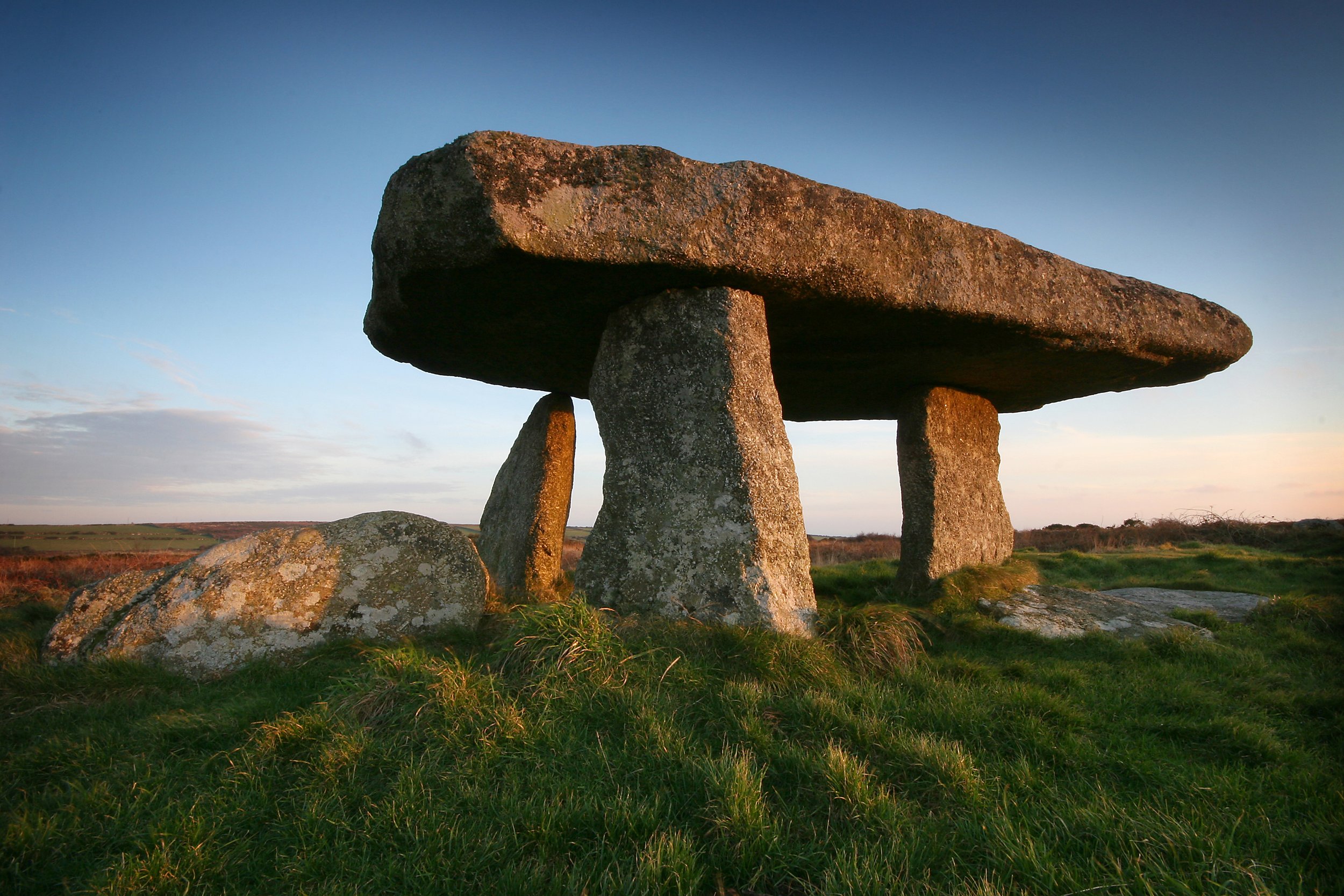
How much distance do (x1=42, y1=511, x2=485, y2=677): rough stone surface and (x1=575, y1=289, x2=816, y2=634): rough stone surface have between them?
3.77ft

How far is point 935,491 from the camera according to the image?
8266 millimetres

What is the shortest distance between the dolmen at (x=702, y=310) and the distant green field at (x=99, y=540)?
32.1 feet

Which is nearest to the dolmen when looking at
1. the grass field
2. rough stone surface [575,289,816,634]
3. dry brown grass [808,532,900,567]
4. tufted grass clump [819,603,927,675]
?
rough stone surface [575,289,816,634]

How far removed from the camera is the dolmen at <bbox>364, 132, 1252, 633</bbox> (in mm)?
4902

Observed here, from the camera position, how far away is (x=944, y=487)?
8367mm

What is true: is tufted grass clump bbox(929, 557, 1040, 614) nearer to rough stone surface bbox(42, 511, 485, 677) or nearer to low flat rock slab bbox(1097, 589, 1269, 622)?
low flat rock slab bbox(1097, 589, 1269, 622)

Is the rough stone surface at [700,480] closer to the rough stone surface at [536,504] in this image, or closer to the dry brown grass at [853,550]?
the rough stone surface at [536,504]

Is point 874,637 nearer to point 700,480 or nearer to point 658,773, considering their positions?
point 700,480

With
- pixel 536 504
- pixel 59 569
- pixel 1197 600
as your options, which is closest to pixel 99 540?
pixel 59 569

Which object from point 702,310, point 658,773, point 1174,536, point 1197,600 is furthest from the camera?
point 1174,536

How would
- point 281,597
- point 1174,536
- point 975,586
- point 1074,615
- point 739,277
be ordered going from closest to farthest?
point 281,597 → point 739,277 → point 1074,615 → point 975,586 → point 1174,536

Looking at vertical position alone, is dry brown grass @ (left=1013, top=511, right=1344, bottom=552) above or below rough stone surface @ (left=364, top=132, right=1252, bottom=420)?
below

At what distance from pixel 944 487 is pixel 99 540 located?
2401 cm

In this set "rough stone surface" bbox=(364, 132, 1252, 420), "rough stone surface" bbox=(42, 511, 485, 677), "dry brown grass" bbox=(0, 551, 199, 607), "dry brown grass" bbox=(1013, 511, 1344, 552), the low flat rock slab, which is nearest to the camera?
"rough stone surface" bbox=(42, 511, 485, 677)
